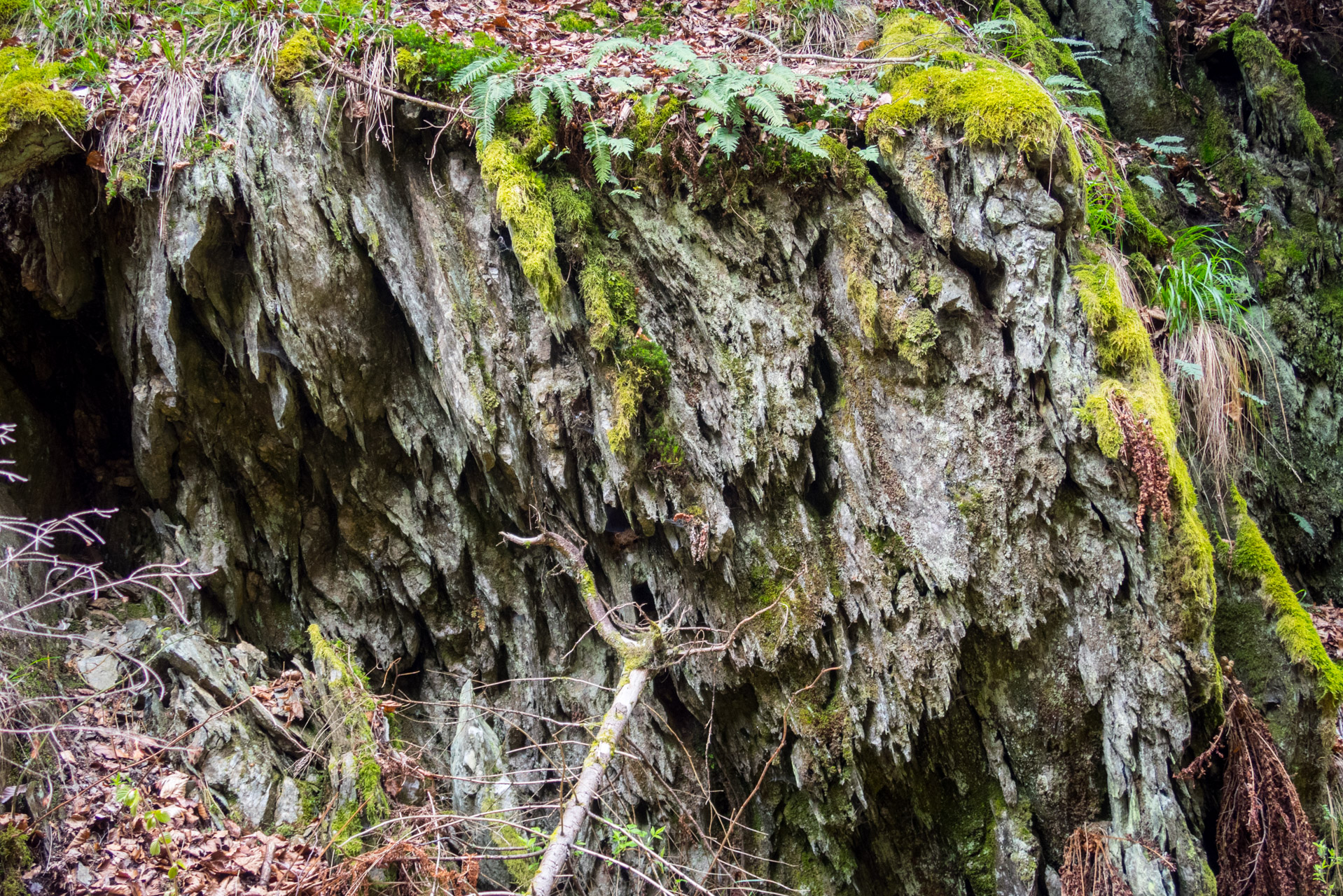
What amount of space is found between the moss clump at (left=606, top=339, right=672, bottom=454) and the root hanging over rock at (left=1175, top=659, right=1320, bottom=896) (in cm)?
367

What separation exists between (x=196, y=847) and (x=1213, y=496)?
643cm

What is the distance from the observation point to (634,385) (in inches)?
171

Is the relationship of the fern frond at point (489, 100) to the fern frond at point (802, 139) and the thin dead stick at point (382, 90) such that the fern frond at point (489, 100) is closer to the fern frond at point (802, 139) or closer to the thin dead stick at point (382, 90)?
the thin dead stick at point (382, 90)

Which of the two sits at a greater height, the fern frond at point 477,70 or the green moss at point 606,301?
the fern frond at point 477,70

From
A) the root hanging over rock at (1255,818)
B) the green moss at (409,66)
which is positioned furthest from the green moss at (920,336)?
the green moss at (409,66)

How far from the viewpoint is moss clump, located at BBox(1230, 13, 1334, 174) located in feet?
20.0

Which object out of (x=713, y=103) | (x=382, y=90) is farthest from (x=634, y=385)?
(x=382, y=90)

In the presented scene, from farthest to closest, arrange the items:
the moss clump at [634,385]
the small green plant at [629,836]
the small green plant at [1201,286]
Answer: the small green plant at [1201,286] → the moss clump at [634,385] → the small green plant at [629,836]

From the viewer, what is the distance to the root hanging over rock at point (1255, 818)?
12.3ft

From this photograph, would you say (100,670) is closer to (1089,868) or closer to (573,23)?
(573,23)

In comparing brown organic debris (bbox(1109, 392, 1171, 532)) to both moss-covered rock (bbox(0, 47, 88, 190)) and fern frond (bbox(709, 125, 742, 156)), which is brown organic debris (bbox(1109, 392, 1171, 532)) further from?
moss-covered rock (bbox(0, 47, 88, 190))

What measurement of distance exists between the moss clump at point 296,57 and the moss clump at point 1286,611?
6690 mm

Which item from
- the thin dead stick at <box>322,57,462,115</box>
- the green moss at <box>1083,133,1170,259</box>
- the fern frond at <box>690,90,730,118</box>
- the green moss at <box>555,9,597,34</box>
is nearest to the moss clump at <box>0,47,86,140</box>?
the thin dead stick at <box>322,57,462,115</box>

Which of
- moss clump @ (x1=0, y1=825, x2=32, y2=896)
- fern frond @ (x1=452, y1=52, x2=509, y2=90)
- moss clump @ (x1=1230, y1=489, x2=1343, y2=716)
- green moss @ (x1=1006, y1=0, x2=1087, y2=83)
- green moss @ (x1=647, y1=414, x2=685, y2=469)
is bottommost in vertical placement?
moss clump @ (x1=0, y1=825, x2=32, y2=896)
